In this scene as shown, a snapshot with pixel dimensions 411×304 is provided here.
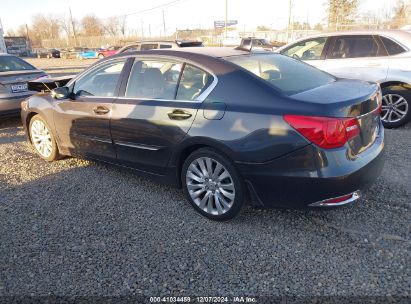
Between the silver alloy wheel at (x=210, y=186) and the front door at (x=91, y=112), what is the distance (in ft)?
3.84

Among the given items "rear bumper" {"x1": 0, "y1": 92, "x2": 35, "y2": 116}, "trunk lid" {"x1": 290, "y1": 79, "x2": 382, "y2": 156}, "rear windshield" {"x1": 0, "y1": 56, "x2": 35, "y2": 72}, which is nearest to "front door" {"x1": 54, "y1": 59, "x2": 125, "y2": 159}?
"trunk lid" {"x1": 290, "y1": 79, "x2": 382, "y2": 156}

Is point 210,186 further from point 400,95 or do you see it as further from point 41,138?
point 400,95

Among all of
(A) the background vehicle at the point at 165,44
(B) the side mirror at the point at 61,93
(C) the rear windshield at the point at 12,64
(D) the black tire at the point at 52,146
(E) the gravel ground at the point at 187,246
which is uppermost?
(A) the background vehicle at the point at 165,44

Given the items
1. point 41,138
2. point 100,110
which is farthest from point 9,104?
point 100,110

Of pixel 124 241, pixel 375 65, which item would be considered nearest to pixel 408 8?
pixel 375 65

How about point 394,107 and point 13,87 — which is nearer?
point 394,107

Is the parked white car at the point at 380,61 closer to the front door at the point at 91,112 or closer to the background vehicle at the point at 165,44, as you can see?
the front door at the point at 91,112

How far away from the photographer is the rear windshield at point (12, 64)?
298 inches

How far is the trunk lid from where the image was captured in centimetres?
269

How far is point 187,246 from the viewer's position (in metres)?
2.98

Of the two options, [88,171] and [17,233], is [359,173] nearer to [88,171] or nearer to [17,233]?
[17,233]

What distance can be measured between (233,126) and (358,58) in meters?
4.46

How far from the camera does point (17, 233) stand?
3.26 metres

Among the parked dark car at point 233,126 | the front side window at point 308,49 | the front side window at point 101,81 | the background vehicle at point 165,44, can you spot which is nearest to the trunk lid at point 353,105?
the parked dark car at point 233,126
